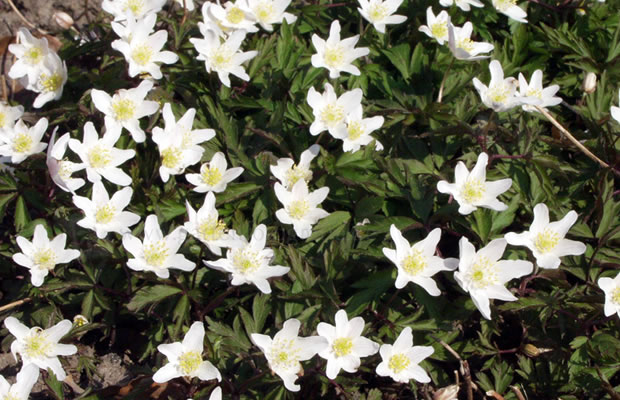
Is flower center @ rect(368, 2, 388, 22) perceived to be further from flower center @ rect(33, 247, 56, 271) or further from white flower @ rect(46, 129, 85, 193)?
flower center @ rect(33, 247, 56, 271)

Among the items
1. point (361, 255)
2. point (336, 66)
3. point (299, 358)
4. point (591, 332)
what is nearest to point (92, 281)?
point (299, 358)

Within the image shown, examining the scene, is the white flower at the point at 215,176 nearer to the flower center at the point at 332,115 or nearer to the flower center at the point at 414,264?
the flower center at the point at 332,115

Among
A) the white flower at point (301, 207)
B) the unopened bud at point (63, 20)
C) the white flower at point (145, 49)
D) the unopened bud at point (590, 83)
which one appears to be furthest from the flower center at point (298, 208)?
the unopened bud at point (63, 20)

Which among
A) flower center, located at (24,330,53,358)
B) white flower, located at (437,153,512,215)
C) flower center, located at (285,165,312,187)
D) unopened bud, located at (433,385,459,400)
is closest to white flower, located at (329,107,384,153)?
flower center, located at (285,165,312,187)

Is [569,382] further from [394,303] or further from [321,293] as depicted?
[321,293]

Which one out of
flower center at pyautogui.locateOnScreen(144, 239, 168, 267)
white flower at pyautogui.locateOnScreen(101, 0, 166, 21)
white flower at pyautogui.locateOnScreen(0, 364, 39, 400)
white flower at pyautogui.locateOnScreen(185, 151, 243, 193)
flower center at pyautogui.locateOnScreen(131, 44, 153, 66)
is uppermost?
white flower at pyautogui.locateOnScreen(101, 0, 166, 21)
